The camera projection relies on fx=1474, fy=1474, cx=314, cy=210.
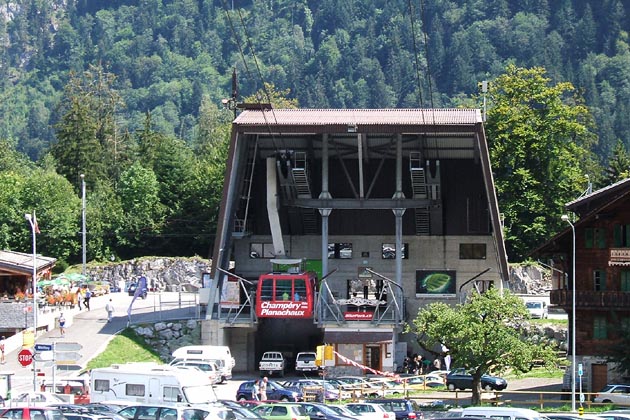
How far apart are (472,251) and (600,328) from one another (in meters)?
14.2

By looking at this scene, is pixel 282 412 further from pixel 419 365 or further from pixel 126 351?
pixel 126 351

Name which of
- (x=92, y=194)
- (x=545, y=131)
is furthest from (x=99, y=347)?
(x=92, y=194)

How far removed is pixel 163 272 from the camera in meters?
104

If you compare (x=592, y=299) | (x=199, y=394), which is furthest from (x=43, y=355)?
(x=592, y=299)

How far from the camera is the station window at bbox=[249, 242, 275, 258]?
84625 mm

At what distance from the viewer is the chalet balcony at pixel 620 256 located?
69.6 metres

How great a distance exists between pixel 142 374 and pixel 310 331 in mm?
28703

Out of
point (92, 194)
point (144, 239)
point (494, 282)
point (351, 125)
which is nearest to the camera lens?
point (351, 125)

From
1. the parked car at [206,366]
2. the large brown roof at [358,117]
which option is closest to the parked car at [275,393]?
the parked car at [206,366]

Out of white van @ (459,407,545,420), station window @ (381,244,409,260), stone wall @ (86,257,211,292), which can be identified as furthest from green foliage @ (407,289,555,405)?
stone wall @ (86,257,211,292)

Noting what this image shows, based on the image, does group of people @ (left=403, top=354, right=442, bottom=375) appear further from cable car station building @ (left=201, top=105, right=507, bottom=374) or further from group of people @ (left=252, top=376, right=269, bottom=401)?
group of people @ (left=252, top=376, right=269, bottom=401)

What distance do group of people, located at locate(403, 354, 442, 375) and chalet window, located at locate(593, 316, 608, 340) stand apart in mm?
9989

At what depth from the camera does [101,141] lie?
6511 inches

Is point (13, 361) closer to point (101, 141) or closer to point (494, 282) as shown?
point (494, 282)
